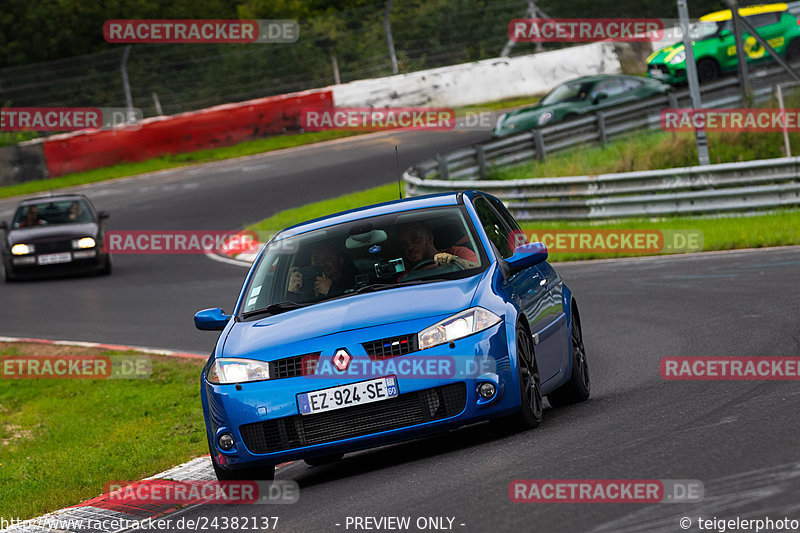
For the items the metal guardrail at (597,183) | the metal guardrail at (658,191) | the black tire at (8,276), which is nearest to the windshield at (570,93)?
the metal guardrail at (597,183)

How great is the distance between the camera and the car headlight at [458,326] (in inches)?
285

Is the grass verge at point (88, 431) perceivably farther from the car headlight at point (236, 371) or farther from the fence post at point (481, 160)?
the fence post at point (481, 160)

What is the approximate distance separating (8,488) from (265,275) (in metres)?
2.48

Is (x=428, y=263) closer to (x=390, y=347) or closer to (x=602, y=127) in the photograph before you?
(x=390, y=347)

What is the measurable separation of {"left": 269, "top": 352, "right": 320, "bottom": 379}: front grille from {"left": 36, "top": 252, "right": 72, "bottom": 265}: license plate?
55.3 ft

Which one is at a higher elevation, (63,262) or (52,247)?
(52,247)

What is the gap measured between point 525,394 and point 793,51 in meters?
27.2

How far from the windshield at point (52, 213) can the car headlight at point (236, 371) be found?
672 inches

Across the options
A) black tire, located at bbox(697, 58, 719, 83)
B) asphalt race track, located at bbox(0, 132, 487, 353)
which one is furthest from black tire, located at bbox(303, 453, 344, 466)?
black tire, located at bbox(697, 58, 719, 83)

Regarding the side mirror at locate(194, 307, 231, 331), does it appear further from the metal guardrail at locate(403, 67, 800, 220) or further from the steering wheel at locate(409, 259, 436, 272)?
the metal guardrail at locate(403, 67, 800, 220)

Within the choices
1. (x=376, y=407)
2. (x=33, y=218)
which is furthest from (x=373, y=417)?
(x=33, y=218)

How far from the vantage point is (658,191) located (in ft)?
67.7

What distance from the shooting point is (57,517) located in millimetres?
7621

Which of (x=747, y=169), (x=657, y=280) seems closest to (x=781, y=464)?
(x=657, y=280)
